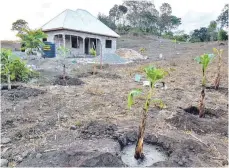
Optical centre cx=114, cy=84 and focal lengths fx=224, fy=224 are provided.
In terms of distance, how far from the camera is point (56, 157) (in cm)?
296

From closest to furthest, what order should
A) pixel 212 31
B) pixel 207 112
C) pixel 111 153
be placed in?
pixel 111 153 < pixel 207 112 < pixel 212 31

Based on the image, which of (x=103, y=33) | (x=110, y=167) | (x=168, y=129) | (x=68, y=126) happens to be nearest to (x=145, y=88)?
(x=168, y=129)

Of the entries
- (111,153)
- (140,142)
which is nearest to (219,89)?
(140,142)

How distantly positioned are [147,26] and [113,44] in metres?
31.9

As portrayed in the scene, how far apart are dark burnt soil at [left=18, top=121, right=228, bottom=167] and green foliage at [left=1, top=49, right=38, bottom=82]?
13.7 feet

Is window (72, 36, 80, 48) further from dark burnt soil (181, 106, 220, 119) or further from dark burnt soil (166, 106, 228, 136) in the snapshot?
dark burnt soil (166, 106, 228, 136)

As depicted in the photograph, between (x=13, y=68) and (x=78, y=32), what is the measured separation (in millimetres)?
12530

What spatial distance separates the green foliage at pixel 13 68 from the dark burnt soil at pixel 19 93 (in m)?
0.58

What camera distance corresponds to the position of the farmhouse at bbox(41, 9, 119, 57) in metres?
19.4

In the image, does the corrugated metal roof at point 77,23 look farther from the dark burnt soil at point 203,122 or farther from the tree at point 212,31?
the tree at point 212,31

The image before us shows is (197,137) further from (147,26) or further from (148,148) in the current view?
(147,26)

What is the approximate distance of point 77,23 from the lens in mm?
20391

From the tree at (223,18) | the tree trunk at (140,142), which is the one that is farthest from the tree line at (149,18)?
the tree trunk at (140,142)

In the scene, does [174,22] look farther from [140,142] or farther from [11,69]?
[140,142]
